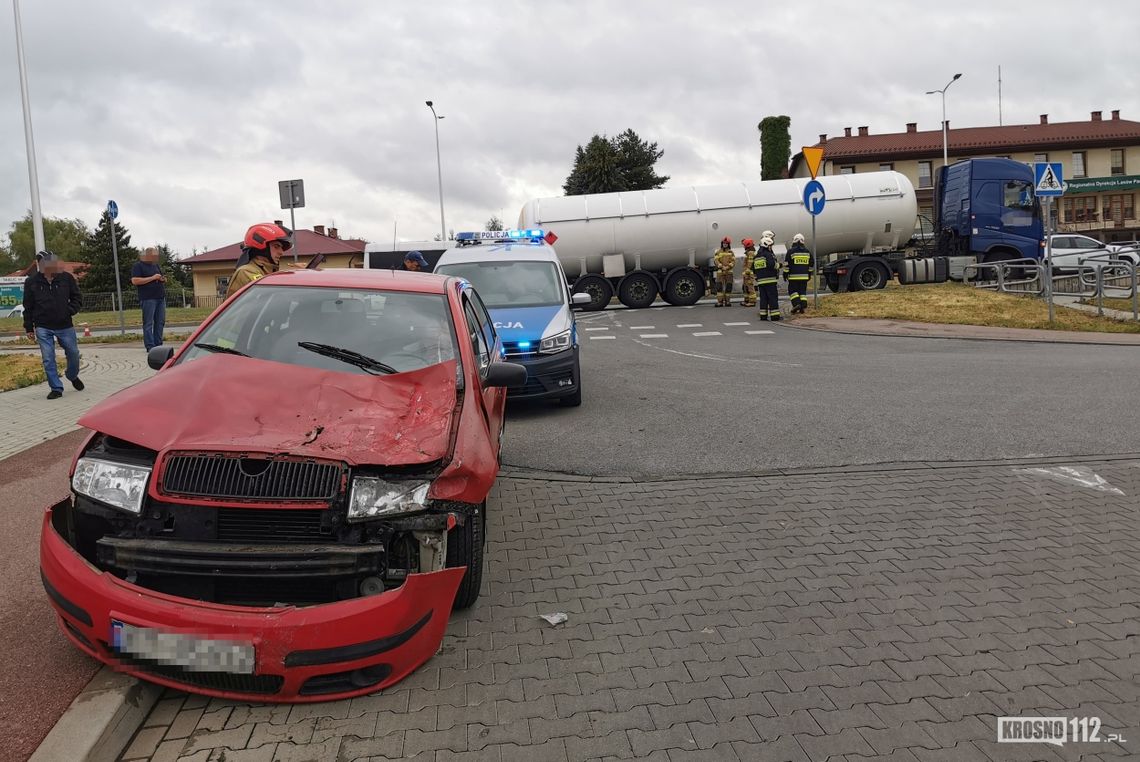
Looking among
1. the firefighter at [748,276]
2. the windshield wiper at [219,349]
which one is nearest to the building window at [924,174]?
the firefighter at [748,276]

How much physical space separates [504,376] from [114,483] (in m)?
2.06

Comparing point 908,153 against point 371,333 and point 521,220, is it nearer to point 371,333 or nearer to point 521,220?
point 521,220

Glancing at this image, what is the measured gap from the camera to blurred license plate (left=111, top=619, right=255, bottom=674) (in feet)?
9.66

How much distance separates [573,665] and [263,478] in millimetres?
1435

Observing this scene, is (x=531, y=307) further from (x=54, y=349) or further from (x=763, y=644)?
(x=763, y=644)

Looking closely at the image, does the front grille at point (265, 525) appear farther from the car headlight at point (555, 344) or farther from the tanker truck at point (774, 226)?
the tanker truck at point (774, 226)

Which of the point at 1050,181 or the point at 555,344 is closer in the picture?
the point at 555,344

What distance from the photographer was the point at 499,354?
636cm

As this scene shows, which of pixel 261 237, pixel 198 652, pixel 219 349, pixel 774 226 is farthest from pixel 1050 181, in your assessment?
pixel 198 652

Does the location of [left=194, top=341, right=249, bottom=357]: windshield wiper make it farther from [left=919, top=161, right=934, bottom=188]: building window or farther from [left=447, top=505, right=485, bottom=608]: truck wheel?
[left=919, top=161, right=934, bottom=188]: building window

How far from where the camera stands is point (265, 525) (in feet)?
10.3

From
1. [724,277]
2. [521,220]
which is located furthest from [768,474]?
[521,220]

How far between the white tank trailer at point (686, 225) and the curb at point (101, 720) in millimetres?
21912

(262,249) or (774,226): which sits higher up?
(774,226)
